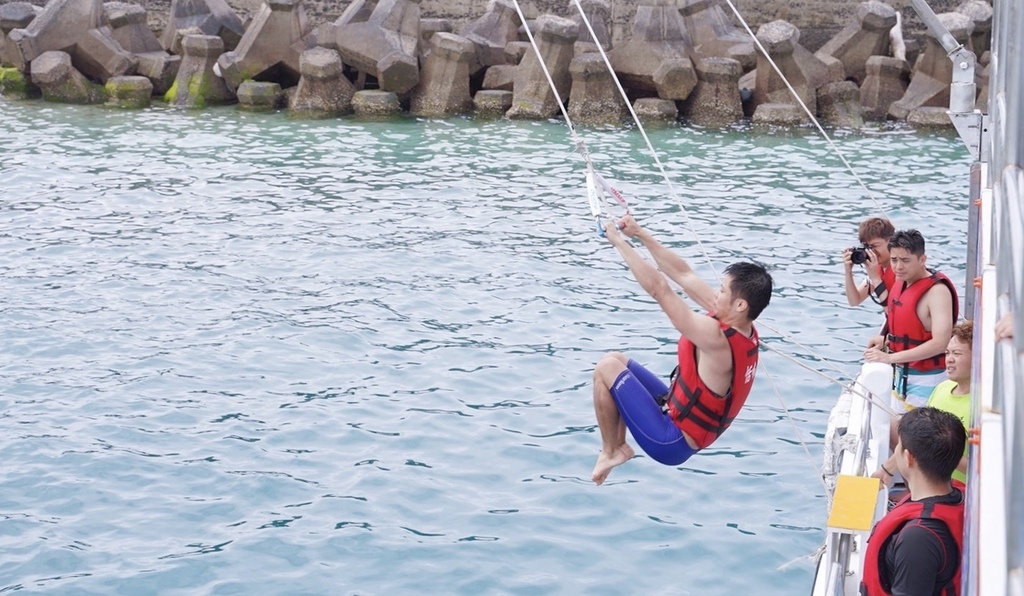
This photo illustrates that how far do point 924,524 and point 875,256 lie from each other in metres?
3.64

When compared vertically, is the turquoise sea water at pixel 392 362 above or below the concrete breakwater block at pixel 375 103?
below

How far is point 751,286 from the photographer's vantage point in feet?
17.9

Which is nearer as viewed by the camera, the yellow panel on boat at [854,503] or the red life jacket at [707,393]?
the yellow panel on boat at [854,503]

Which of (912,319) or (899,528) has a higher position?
(912,319)

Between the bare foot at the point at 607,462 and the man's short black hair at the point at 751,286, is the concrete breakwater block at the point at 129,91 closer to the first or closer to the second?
the bare foot at the point at 607,462

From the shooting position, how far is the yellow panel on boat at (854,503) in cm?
473

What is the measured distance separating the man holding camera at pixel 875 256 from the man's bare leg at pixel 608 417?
227 centimetres

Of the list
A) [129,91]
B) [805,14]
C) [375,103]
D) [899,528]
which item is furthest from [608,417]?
[805,14]

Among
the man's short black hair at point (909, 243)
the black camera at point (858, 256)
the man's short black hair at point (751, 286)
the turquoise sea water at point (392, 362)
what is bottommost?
the turquoise sea water at point (392, 362)

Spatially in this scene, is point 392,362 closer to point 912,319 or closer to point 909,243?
point 912,319

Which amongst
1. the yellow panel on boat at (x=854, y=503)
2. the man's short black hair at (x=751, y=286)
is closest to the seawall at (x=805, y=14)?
the man's short black hair at (x=751, y=286)

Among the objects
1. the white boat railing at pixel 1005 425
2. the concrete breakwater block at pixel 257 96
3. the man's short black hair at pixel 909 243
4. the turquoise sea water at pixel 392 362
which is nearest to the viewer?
the white boat railing at pixel 1005 425

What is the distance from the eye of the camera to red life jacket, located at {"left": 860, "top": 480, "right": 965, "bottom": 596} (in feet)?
14.5

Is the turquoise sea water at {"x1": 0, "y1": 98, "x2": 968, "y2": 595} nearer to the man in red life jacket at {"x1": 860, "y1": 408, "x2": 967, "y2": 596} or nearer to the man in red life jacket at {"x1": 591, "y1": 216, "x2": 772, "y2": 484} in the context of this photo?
the man in red life jacket at {"x1": 591, "y1": 216, "x2": 772, "y2": 484}
